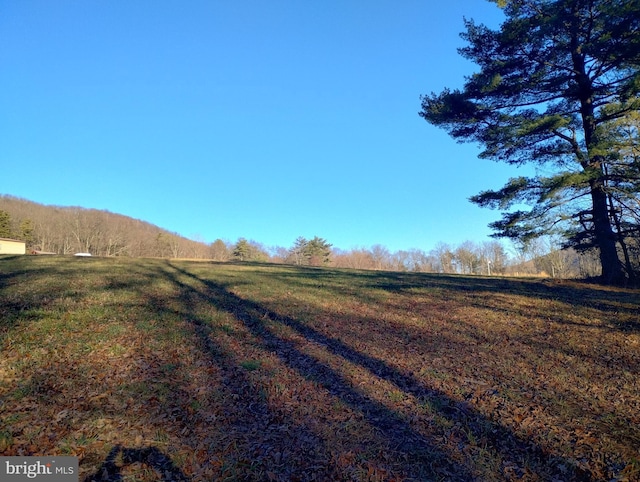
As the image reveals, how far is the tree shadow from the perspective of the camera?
3512 millimetres

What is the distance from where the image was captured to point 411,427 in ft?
14.9

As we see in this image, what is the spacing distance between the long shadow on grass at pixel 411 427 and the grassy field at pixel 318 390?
0.9 inches

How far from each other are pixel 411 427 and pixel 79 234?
88798mm

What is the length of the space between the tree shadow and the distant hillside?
78842 millimetres

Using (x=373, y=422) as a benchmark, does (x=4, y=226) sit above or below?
above

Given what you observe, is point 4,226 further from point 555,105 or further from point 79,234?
point 555,105

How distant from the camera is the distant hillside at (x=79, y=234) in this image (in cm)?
7131

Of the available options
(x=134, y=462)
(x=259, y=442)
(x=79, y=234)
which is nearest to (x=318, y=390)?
(x=259, y=442)

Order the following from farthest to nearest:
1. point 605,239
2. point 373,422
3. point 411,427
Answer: point 605,239, point 373,422, point 411,427

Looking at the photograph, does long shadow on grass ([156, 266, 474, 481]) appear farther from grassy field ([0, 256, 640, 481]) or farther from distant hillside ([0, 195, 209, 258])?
distant hillside ([0, 195, 209, 258])

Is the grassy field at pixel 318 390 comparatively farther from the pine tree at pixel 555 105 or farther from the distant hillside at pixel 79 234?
the distant hillside at pixel 79 234

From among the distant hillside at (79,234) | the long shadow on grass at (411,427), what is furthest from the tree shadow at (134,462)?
the distant hillside at (79,234)

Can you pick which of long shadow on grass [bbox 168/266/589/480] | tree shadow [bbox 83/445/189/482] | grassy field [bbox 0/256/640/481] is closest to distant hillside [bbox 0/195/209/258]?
grassy field [bbox 0/256/640/481]

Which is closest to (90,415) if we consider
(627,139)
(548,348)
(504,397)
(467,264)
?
(504,397)
